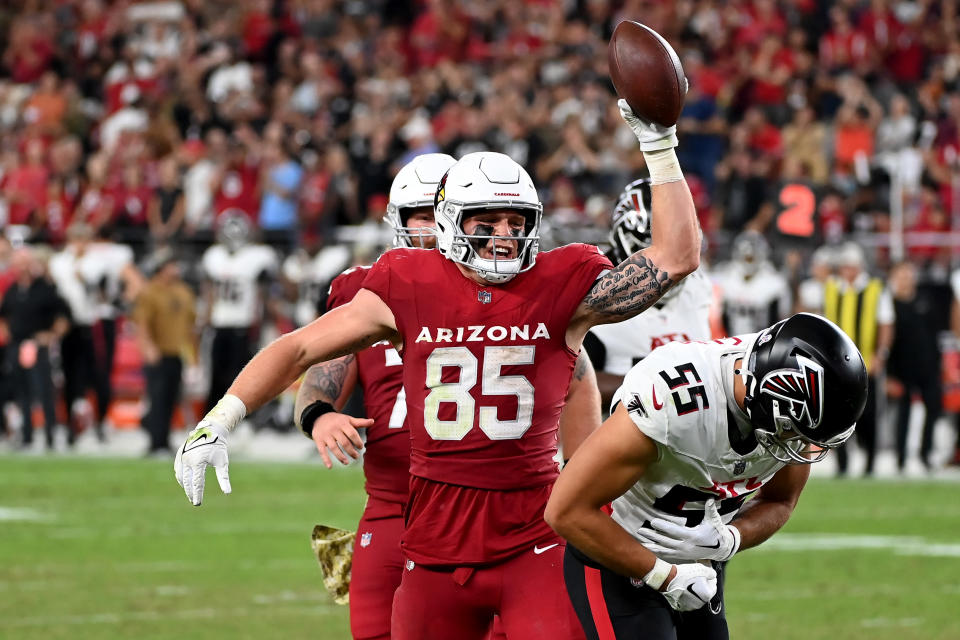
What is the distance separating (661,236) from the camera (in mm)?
4191

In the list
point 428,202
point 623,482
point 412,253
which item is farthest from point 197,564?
point 623,482

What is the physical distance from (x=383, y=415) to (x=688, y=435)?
1.52 meters

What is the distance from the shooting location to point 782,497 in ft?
14.2

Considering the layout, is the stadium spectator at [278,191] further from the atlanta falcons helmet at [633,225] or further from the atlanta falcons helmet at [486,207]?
the atlanta falcons helmet at [486,207]

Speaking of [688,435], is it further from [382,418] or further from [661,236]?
[382,418]

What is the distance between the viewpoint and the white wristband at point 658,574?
154 inches

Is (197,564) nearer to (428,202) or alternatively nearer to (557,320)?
(428,202)

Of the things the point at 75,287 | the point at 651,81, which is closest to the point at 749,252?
the point at 75,287

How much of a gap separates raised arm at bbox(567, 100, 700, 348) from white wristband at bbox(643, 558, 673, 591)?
678mm

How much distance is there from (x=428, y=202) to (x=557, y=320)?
3.38 ft

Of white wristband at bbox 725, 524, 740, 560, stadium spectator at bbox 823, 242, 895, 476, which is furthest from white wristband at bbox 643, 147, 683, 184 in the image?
stadium spectator at bbox 823, 242, 895, 476

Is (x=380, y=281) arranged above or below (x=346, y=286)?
above

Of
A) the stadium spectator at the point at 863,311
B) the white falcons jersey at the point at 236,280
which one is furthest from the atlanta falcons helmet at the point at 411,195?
the white falcons jersey at the point at 236,280

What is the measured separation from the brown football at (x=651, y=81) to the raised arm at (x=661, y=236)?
4 centimetres
